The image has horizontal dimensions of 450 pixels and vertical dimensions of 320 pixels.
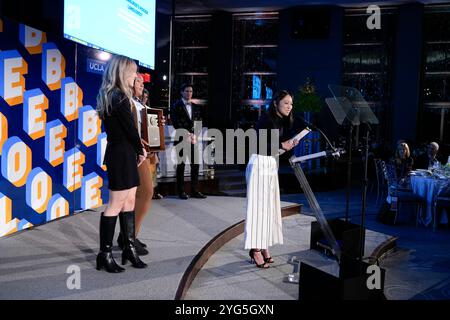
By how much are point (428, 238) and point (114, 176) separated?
4.16 meters

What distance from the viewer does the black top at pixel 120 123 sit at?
2760 millimetres

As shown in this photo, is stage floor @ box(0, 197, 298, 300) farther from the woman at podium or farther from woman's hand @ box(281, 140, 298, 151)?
woman's hand @ box(281, 140, 298, 151)

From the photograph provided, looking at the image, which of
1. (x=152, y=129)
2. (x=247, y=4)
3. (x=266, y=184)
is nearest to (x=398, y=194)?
(x=266, y=184)

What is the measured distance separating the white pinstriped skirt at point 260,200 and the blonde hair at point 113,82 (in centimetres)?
122

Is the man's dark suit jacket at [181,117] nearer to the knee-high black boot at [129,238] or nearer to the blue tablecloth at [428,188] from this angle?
the knee-high black boot at [129,238]

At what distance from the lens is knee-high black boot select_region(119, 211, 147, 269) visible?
3.05 meters

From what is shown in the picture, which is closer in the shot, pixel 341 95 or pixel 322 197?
pixel 341 95

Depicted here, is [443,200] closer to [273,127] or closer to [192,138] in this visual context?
[192,138]

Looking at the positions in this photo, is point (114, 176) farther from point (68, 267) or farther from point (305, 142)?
point (305, 142)

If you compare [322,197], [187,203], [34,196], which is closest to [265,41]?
→ [322,197]

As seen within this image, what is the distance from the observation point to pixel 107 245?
2.91 metres

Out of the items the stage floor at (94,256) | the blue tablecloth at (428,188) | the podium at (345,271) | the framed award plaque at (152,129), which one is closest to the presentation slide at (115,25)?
the framed award plaque at (152,129)

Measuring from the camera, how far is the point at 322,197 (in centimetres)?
823

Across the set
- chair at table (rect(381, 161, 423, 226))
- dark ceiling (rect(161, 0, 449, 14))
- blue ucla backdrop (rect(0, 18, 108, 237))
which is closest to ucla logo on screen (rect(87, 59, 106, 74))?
blue ucla backdrop (rect(0, 18, 108, 237))
